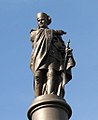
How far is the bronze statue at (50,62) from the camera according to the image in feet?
44.5

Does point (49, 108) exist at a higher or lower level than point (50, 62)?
lower

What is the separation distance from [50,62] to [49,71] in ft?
0.90

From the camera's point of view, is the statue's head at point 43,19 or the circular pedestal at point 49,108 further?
the statue's head at point 43,19

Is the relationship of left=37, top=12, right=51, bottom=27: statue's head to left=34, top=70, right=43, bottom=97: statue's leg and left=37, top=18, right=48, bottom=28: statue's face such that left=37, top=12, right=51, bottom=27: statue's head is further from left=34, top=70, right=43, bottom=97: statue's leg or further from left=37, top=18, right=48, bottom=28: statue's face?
left=34, top=70, right=43, bottom=97: statue's leg

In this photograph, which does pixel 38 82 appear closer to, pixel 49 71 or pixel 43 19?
pixel 49 71

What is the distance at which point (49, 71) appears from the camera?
44.8 feet

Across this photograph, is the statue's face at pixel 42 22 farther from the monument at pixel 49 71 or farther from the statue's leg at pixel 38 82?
the statue's leg at pixel 38 82

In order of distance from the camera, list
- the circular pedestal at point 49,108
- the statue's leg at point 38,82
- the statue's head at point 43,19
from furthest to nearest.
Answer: the statue's head at point 43,19 < the statue's leg at point 38,82 < the circular pedestal at point 49,108

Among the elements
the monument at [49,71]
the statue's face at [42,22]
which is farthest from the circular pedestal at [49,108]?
the statue's face at [42,22]

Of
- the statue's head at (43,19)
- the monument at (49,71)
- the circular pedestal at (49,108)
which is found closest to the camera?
the circular pedestal at (49,108)

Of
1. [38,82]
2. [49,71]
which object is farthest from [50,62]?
[38,82]

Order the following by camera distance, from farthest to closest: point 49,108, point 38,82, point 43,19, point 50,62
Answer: point 43,19 < point 50,62 < point 38,82 < point 49,108

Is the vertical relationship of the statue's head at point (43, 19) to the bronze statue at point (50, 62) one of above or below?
above

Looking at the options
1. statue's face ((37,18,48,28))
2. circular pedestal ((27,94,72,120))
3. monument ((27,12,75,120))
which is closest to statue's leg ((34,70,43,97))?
monument ((27,12,75,120))
